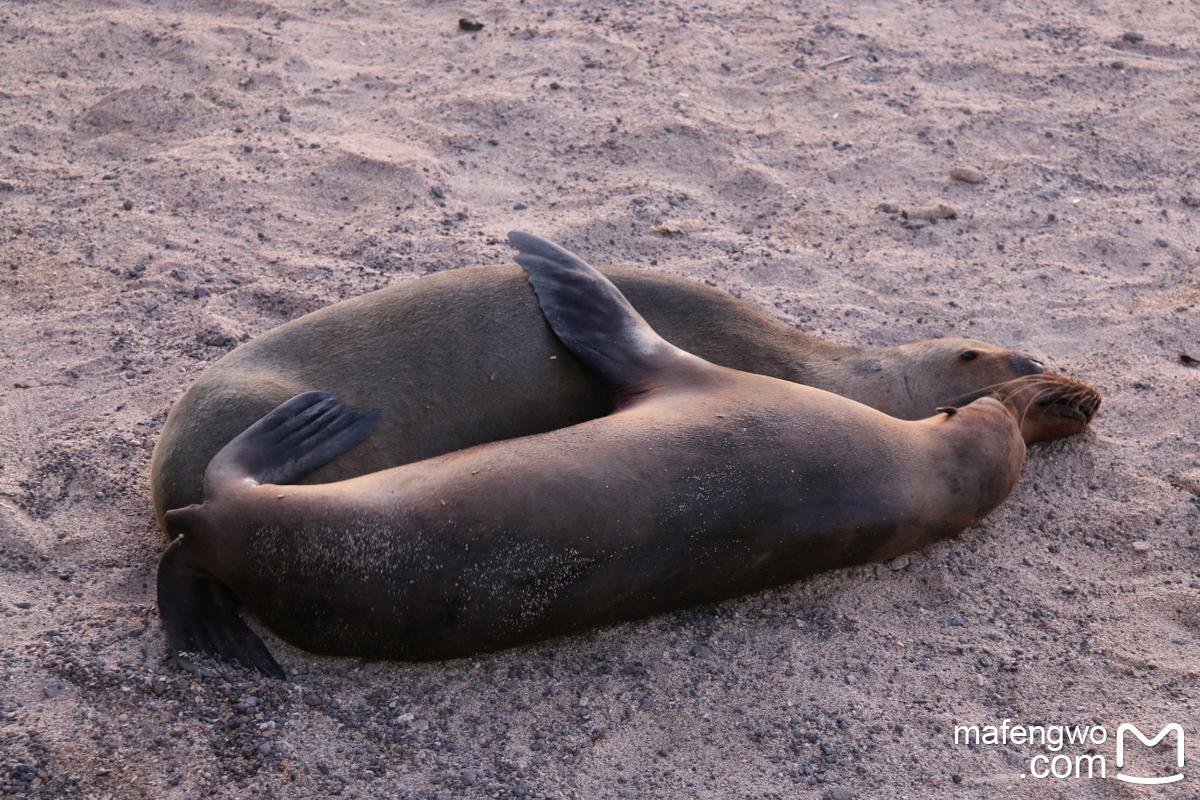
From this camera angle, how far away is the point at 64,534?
3.50 meters

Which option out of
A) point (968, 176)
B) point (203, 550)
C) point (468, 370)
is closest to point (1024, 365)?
point (968, 176)

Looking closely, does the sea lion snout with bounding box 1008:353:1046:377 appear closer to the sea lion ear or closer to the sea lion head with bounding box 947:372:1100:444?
the sea lion head with bounding box 947:372:1100:444

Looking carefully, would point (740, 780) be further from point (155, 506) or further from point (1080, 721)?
point (155, 506)

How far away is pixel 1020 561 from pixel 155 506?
8.85ft

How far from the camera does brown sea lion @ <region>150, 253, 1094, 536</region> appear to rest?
11.5ft

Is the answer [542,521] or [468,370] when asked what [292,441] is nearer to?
[468,370]

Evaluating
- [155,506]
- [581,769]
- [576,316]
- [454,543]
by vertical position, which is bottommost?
[581,769]

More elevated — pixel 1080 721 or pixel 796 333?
pixel 796 333

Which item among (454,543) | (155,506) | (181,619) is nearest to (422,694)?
(454,543)

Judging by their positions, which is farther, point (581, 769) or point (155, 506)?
point (155, 506)

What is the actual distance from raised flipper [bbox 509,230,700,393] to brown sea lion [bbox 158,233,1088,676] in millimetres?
65
